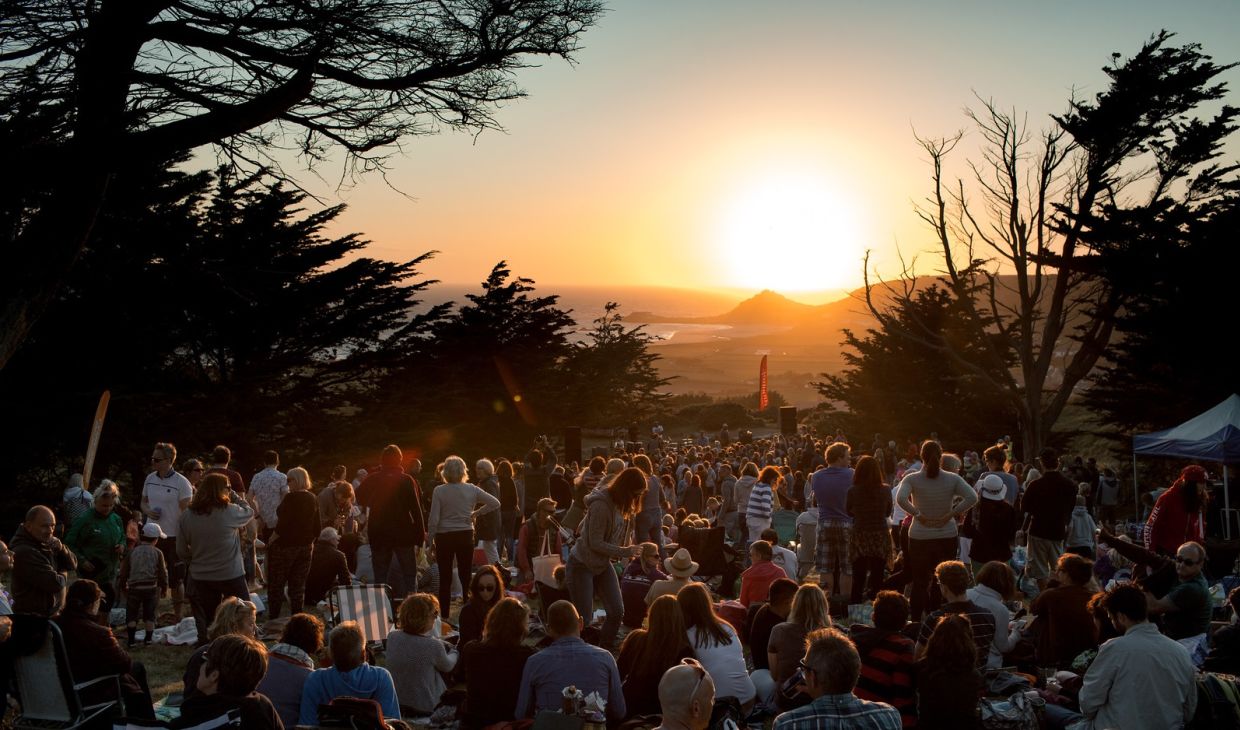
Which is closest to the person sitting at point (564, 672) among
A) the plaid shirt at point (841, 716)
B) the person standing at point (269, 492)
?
the plaid shirt at point (841, 716)

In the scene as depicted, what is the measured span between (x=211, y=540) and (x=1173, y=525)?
888 centimetres

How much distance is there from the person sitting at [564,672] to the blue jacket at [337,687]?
748mm

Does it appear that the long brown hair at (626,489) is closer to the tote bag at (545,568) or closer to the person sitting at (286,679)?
the tote bag at (545,568)

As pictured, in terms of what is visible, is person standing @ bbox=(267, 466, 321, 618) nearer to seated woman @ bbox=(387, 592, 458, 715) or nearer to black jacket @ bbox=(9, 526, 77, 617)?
black jacket @ bbox=(9, 526, 77, 617)

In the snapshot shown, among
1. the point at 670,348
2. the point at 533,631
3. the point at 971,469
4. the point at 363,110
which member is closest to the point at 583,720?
the point at 533,631

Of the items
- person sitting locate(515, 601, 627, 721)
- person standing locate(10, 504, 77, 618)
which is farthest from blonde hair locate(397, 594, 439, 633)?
person standing locate(10, 504, 77, 618)

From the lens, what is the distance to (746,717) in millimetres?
6145

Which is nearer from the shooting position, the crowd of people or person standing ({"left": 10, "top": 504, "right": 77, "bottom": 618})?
the crowd of people

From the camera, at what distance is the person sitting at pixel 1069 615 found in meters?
6.98

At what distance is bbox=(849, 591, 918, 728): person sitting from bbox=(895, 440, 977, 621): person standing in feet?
11.2

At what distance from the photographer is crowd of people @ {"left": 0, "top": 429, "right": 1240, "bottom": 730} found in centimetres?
517

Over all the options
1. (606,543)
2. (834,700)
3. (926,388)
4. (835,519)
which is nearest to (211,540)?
(606,543)

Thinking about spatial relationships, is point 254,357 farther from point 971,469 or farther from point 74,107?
point 74,107

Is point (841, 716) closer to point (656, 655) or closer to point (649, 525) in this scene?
point (656, 655)
